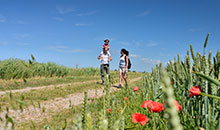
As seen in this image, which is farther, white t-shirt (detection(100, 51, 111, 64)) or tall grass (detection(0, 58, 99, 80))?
tall grass (detection(0, 58, 99, 80))

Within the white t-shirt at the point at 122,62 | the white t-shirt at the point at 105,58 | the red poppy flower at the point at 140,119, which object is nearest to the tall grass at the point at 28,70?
the white t-shirt at the point at 105,58

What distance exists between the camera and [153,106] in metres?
1.60

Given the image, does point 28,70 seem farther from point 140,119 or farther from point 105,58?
point 140,119

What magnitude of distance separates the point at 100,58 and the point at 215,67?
9.01 m

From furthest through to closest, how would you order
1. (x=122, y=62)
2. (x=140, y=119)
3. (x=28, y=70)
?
1. (x=28, y=70)
2. (x=122, y=62)
3. (x=140, y=119)

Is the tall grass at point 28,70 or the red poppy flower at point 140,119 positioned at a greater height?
the tall grass at point 28,70

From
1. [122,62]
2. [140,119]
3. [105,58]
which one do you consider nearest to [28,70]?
[105,58]

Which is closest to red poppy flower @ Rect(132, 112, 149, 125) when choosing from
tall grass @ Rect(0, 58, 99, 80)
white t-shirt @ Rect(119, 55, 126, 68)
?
white t-shirt @ Rect(119, 55, 126, 68)

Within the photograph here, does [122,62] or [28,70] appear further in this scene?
[28,70]

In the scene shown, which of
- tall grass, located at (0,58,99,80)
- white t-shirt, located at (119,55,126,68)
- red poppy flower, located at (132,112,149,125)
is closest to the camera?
red poppy flower, located at (132,112,149,125)

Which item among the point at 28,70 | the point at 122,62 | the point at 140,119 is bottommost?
the point at 140,119

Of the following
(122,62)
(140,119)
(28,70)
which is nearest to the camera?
(140,119)

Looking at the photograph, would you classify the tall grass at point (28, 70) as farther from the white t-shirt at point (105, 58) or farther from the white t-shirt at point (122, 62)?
the white t-shirt at point (122, 62)

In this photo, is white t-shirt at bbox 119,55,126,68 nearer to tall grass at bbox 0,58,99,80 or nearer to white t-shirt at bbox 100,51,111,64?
white t-shirt at bbox 100,51,111,64
